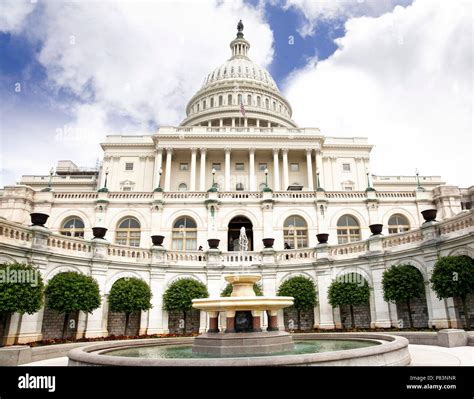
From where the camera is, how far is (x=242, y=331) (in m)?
14.1

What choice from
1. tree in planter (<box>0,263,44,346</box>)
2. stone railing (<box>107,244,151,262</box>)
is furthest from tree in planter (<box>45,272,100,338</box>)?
stone railing (<box>107,244,151,262</box>)

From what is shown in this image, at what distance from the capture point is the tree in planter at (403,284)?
21.5m

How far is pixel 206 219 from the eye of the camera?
36031 millimetres

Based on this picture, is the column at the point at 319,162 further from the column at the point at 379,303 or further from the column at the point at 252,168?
the column at the point at 379,303

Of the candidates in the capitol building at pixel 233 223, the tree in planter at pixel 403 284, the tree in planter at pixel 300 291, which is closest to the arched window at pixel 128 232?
the capitol building at pixel 233 223

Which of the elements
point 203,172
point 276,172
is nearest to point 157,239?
Answer: point 203,172

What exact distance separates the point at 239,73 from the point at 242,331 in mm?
99941

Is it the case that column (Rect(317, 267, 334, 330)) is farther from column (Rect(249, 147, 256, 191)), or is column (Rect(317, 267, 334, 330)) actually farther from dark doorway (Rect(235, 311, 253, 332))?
column (Rect(249, 147, 256, 191))

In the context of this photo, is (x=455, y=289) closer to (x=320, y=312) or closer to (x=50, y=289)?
(x=320, y=312)

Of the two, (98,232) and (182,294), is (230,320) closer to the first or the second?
(182,294)

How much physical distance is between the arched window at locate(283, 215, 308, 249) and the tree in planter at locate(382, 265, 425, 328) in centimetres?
1398

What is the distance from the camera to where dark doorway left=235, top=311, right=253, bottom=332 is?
14167 millimetres

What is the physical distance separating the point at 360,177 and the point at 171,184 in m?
34.8
